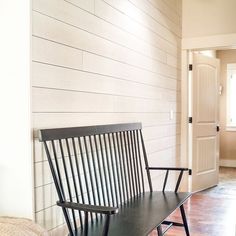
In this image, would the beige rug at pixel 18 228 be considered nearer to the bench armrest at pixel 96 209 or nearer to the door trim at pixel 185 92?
the bench armrest at pixel 96 209

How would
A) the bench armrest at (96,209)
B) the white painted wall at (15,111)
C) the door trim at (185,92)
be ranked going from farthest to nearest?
the door trim at (185,92)
the white painted wall at (15,111)
the bench armrest at (96,209)

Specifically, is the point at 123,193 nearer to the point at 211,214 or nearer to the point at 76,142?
the point at 76,142

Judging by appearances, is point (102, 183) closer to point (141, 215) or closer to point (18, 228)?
point (141, 215)

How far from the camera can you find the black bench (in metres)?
1.85

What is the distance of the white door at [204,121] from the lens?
4695mm

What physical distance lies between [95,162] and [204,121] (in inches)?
115

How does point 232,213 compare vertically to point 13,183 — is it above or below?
below

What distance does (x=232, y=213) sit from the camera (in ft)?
12.1

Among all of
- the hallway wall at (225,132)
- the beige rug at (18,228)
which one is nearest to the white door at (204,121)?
the hallway wall at (225,132)

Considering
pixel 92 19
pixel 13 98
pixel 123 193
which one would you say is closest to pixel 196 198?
pixel 123 193

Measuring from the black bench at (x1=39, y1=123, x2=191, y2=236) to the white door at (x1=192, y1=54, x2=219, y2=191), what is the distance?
80.2 inches

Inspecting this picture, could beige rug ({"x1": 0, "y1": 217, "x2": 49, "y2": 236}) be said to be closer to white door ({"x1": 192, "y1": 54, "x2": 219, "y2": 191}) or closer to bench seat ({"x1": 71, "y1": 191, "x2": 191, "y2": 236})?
bench seat ({"x1": 71, "y1": 191, "x2": 191, "y2": 236})

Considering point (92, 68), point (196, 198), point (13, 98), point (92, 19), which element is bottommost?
point (196, 198)

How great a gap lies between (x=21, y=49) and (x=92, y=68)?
0.68m
